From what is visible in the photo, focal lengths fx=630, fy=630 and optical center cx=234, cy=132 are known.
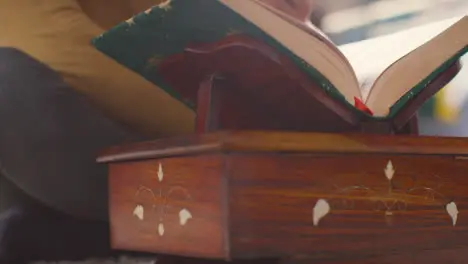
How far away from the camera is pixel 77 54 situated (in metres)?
0.96

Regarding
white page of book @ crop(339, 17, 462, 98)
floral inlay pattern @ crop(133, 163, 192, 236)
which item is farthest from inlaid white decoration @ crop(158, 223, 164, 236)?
white page of book @ crop(339, 17, 462, 98)

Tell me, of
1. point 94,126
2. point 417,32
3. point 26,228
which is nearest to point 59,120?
point 94,126

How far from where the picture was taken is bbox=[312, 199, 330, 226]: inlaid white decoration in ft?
1.93

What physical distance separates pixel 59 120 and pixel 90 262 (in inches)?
9.8

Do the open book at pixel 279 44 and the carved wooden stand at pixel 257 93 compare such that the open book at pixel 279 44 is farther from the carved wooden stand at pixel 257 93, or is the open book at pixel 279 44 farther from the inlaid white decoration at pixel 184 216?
the inlaid white decoration at pixel 184 216

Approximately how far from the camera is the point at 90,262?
3.32 feet

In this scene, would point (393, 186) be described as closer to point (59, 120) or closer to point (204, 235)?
→ point (204, 235)

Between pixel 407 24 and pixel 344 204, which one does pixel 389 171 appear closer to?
pixel 344 204

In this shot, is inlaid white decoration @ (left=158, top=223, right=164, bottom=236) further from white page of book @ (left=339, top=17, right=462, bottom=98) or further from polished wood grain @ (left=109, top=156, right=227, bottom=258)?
white page of book @ (left=339, top=17, right=462, bottom=98)

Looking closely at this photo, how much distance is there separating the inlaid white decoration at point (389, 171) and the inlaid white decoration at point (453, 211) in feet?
0.28

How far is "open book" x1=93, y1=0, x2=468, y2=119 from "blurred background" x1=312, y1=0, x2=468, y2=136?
13 cm

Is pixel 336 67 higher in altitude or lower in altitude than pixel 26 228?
higher

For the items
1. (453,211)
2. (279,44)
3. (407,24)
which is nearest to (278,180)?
(279,44)

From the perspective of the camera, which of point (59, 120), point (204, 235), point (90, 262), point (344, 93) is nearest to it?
point (204, 235)
